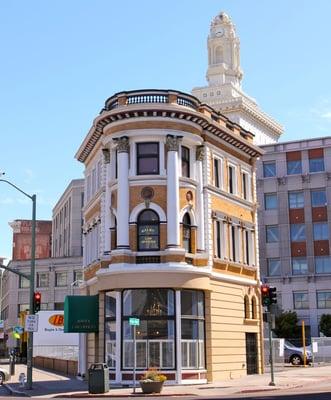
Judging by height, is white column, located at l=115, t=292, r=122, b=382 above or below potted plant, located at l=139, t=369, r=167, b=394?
above

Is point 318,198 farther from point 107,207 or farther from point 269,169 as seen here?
point 107,207

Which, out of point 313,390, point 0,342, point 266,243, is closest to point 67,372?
point 313,390

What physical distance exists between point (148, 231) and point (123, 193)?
7.37 feet

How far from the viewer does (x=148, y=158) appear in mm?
33625

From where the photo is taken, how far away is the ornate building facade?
113 meters

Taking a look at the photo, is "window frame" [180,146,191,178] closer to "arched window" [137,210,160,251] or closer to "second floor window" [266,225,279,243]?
"arched window" [137,210,160,251]

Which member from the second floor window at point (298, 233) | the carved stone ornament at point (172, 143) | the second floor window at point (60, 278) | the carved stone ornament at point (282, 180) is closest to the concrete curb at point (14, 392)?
the carved stone ornament at point (172, 143)

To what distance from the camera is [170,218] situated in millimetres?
32625

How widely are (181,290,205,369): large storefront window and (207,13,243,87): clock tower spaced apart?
8832 centimetres

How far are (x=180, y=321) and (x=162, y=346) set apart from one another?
144 cm

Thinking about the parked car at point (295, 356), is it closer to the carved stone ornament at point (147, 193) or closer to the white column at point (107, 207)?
the white column at point (107, 207)

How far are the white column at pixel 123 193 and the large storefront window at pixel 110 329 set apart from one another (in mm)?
2770

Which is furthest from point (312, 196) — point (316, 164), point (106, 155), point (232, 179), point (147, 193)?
point (147, 193)

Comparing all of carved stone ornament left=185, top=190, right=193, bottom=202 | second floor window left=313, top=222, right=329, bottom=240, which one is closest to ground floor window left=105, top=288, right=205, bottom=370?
carved stone ornament left=185, top=190, right=193, bottom=202
